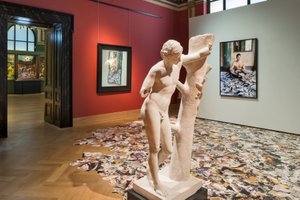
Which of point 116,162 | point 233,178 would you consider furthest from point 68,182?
point 233,178

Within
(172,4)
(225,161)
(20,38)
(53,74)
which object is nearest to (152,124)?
(225,161)

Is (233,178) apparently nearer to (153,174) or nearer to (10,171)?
(153,174)

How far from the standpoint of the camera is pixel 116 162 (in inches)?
131

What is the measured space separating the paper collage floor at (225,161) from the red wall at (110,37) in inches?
52.8

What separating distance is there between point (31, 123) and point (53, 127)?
79cm

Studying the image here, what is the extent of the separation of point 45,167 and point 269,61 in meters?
5.00

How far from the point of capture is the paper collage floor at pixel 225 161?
2.61m

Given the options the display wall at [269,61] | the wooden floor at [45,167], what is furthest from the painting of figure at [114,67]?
the display wall at [269,61]

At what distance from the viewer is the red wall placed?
5715mm

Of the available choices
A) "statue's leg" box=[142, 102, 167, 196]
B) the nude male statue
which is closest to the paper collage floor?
"statue's leg" box=[142, 102, 167, 196]

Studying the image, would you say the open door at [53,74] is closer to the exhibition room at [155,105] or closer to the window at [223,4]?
the exhibition room at [155,105]

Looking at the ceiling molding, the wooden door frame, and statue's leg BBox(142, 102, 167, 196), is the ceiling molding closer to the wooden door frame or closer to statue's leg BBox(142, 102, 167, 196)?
the wooden door frame

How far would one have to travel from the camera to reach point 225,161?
3400 mm

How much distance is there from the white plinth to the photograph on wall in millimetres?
4191
